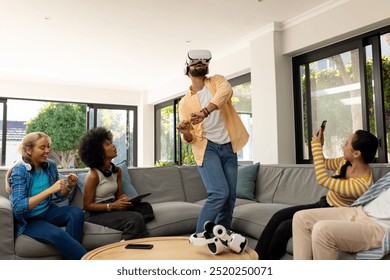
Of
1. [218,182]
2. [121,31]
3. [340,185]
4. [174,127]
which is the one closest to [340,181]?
[340,185]

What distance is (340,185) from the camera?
1.80 meters

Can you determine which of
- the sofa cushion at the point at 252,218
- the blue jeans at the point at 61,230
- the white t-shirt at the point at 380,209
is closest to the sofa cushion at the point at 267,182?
the sofa cushion at the point at 252,218

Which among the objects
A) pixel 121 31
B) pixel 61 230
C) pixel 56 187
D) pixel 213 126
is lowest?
pixel 61 230

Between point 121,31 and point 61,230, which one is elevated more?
point 121,31

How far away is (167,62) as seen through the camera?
224 inches

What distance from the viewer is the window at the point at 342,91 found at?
10.7 feet

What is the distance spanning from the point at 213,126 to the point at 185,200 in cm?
124

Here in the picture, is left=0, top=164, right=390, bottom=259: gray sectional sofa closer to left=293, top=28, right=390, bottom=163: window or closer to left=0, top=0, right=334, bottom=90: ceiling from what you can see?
left=293, top=28, right=390, bottom=163: window

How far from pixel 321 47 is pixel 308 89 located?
0.50 m

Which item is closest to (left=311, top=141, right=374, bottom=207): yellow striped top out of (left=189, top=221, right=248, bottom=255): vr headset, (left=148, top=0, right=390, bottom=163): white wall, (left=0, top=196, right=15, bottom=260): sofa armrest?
(left=189, top=221, right=248, bottom=255): vr headset

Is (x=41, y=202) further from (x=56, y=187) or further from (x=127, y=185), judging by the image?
(x=127, y=185)

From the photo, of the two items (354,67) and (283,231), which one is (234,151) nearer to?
(283,231)
